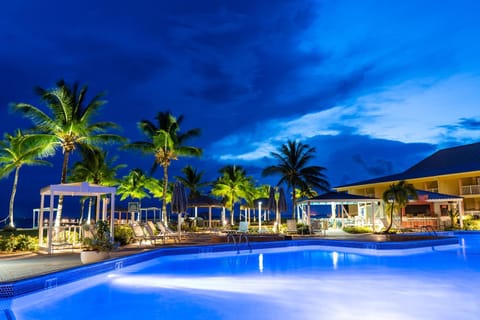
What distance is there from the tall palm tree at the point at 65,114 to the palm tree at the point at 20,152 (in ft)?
1.92

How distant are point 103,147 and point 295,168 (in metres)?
13.0

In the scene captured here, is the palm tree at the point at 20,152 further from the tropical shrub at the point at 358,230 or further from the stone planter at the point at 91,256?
the tropical shrub at the point at 358,230

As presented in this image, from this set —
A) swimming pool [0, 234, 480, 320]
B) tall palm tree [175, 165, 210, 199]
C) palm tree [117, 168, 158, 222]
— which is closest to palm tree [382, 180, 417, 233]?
swimming pool [0, 234, 480, 320]

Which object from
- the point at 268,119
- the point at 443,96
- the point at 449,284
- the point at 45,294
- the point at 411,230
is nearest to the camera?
the point at 45,294

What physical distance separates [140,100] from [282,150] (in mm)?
22910

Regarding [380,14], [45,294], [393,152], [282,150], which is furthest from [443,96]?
[393,152]

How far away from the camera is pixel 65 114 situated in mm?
14758

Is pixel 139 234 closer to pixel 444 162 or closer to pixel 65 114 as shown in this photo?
pixel 65 114

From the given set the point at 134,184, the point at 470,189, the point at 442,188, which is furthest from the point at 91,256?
Result: the point at 442,188

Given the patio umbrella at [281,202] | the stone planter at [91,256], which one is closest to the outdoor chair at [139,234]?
the stone planter at [91,256]

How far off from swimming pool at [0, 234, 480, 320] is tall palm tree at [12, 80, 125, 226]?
6.45 m

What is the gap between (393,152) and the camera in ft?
344

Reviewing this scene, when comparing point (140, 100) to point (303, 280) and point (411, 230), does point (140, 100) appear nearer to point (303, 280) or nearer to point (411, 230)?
point (411, 230)

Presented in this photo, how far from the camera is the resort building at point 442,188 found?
2395 centimetres
